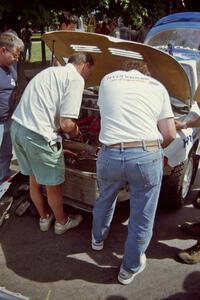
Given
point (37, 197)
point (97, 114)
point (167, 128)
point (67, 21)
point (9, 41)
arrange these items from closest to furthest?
point (167, 128) → point (37, 197) → point (9, 41) → point (97, 114) → point (67, 21)

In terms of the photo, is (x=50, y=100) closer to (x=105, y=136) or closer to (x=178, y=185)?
(x=105, y=136)

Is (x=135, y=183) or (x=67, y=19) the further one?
(x=67, y=19)

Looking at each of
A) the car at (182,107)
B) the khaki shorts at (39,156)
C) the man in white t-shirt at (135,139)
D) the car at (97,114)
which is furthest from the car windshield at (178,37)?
the khaki shorts at (39,156)

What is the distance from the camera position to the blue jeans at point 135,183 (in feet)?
9.84

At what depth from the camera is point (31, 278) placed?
11.1 feet

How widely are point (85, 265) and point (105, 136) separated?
4.04ft

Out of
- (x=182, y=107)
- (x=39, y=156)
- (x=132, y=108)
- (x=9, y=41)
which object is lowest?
(x=39, y=156)

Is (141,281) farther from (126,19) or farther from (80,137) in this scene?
(126,19)

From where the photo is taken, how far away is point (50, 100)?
3.57m

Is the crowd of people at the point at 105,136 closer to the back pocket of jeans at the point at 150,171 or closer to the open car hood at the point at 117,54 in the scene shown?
the back pocket of jeans at the point at 150,171

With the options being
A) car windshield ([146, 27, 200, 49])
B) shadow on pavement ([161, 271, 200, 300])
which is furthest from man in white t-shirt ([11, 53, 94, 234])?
car windshield ([146, 27, 200, 49])

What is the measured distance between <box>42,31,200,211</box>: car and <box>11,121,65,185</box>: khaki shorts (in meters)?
0.24

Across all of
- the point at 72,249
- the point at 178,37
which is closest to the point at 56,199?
the point at 72,249

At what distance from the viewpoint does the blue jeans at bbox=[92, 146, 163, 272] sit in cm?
300
